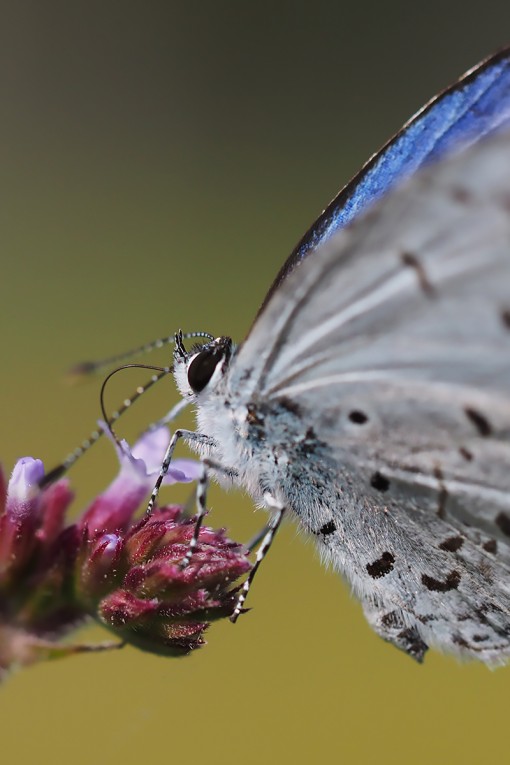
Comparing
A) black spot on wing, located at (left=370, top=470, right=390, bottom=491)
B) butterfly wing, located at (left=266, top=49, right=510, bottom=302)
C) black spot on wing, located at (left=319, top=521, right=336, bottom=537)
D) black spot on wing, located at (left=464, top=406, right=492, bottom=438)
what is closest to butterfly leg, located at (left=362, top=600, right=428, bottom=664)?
black spot on wing, located at (left=319, top=521, right=336, bottom=537)

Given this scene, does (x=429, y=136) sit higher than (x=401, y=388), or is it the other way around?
(x=429, y=136)

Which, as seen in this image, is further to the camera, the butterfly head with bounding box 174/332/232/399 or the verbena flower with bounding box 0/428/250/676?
the butterfly head with bounding box 174/332/232/399

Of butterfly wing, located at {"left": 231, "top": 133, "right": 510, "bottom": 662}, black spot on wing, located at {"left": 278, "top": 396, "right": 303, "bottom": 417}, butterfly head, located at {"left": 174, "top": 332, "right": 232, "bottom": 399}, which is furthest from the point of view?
butterfly head, located at {"left": 174, "top": 332, "right": 232, "bottom": 399}

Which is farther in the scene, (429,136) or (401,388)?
(429,136)

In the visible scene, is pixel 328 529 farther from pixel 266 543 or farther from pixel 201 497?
pixel 201 497

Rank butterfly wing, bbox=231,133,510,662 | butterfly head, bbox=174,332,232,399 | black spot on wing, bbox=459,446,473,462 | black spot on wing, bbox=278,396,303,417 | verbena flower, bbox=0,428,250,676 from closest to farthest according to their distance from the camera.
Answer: butterfly wing, bbox=231,133,510,662
verbena flower, bbox=0,428,250,676
black spot on wing, bbox=459,446,473,462
black spot on wing, bbox=278,396,303,417
butterfly head, bbox=174,332,232,399

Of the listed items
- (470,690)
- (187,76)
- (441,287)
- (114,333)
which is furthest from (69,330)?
(441,287)

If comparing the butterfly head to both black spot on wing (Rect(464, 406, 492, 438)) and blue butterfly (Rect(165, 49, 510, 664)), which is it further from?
black spot on wing (Rect(464, 406, 492, 438))

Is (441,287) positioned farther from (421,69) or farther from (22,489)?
(421,69)

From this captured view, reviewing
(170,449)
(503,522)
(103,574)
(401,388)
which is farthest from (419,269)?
(103,574)
